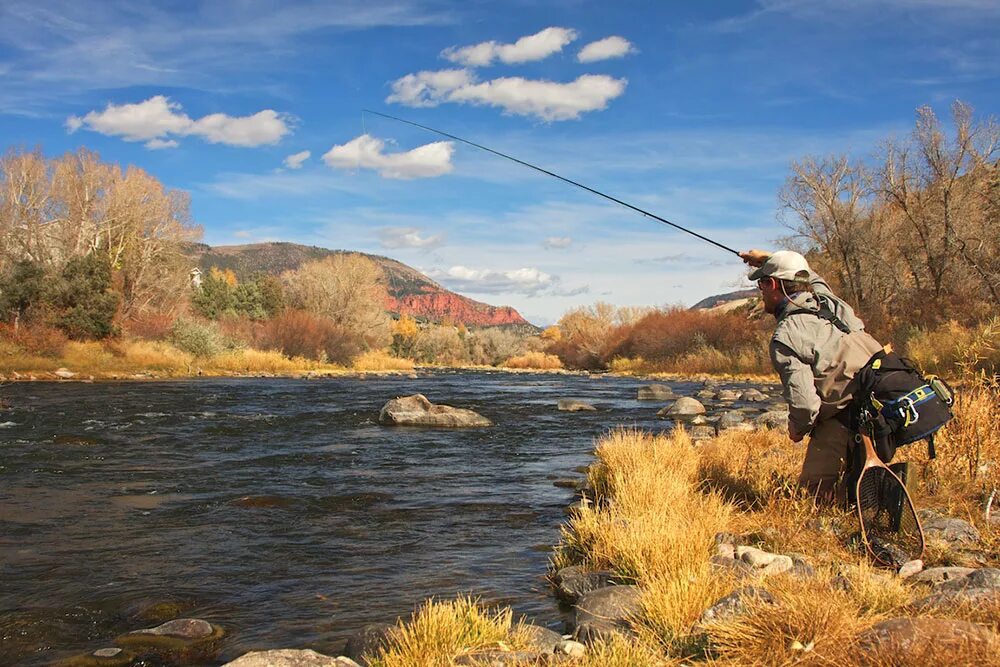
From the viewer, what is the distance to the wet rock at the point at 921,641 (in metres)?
2.57

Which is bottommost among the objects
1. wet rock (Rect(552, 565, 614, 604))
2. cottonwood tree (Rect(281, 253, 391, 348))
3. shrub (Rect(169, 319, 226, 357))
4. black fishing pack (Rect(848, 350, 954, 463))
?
wet rock (Rect(552, 565, 614, 604))

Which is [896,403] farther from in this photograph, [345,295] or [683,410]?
[345,295]

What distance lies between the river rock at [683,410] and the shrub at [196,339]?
25794 millimetres

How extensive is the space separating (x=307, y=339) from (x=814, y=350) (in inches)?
1570

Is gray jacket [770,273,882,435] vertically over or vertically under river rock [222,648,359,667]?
over

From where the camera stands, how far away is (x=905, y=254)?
3231 cm

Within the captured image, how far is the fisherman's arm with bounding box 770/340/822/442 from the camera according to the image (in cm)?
462

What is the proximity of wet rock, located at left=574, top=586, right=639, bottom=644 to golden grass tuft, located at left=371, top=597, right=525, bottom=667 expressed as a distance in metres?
0.45

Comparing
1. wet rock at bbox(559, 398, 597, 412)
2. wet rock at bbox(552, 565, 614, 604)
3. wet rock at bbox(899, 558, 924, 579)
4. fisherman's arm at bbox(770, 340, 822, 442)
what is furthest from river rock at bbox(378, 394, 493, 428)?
wet rock at bbox(899, 558, 924, 579)

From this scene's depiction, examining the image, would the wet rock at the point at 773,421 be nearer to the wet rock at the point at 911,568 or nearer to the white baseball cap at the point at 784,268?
the white baseball cap at the point at 784,268

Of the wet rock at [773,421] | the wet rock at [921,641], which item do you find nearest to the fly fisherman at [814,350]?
the wet rock at [921,641]

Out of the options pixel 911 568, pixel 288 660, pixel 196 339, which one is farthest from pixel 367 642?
pixel 196 339

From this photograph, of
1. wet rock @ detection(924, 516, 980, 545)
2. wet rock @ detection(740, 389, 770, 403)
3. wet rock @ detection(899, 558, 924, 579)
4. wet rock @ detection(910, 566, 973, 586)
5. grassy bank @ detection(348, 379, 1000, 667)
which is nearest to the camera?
grassy bank @ detection(348, 379, 1000, 667)

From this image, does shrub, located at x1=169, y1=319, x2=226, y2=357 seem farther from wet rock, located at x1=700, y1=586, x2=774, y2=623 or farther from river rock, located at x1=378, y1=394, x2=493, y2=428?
wet rock, located at x1=700, y1=586, x2=774, y2=623
